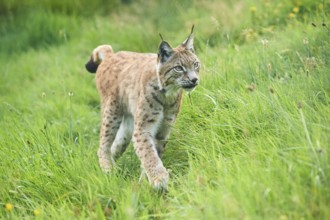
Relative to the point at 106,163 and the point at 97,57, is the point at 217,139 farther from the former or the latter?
the point at 97,57

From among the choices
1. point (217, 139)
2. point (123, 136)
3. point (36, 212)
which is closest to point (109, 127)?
point (123, 136)

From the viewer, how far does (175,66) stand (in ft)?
18.4

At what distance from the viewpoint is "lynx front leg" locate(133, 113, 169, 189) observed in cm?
512

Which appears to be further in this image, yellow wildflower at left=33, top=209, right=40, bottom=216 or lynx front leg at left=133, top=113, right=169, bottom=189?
lynx front leg at left=133, top=113, right=169, bottom=189

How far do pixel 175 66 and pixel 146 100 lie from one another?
0.42 metres

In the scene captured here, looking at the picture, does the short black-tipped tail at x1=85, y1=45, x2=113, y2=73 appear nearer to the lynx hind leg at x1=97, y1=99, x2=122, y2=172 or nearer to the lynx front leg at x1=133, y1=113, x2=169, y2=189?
the lynx hind leg at x1=97, y1=99, x2=122, y2=172

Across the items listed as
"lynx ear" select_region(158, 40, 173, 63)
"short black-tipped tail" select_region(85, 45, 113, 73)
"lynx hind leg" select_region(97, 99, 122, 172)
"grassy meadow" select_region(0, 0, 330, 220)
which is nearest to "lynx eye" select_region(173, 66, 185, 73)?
"lynx ear" select_region(158, 40, 173, 63)

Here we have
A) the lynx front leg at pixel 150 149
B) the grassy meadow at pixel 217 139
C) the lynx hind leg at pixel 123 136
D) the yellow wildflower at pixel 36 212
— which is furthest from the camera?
the lynx hind leg at pixel 123 136

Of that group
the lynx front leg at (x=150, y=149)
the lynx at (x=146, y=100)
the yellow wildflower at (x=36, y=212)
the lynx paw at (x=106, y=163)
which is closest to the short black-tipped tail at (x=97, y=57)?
the lynx at (x=146, y=100)

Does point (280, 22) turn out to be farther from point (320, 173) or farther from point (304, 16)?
point (320, 173)

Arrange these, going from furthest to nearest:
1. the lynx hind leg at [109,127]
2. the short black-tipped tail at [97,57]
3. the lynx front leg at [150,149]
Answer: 1. the short black-tipped tail at [97,57]
2. the lynx hind leg at [109,127]
3. the lynx front leg at [150,149]

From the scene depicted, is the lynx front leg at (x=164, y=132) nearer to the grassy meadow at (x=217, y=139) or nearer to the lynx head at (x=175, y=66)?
the grassy meadow at (x=217, y=139)

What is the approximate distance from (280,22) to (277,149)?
14.5ft

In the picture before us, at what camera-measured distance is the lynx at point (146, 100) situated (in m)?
5.55
